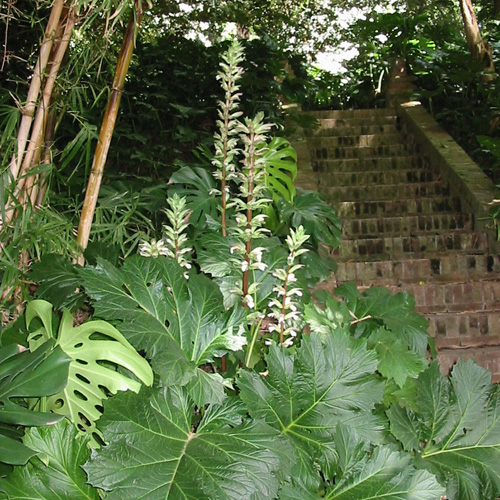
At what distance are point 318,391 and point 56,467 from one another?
631 mm

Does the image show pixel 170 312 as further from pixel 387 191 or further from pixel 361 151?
pixel 361 151

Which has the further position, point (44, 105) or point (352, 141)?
point (352, 141)

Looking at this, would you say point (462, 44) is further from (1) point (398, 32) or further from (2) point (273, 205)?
(2) point (273, 205)

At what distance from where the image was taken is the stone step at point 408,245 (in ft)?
13.4

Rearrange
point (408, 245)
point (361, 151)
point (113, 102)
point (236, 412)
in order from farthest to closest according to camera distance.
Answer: point (361, 151)
point (408, 245)
point (113, 102)
point (236, 412)

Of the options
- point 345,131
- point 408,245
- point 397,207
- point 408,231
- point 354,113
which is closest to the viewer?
point 408,245

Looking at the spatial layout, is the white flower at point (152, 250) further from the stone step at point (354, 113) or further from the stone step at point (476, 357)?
the stone step at point (354, 113)

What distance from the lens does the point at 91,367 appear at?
139 centimetres

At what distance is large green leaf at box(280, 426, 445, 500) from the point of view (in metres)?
1.28

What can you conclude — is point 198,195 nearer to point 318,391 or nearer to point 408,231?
point 318,391

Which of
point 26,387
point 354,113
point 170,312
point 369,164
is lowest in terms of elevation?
point 26,387

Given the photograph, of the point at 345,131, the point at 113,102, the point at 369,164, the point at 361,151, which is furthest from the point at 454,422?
the point at 345,131

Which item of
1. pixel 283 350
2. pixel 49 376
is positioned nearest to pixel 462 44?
pixel 283 350

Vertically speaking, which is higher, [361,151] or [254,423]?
[361,151]
